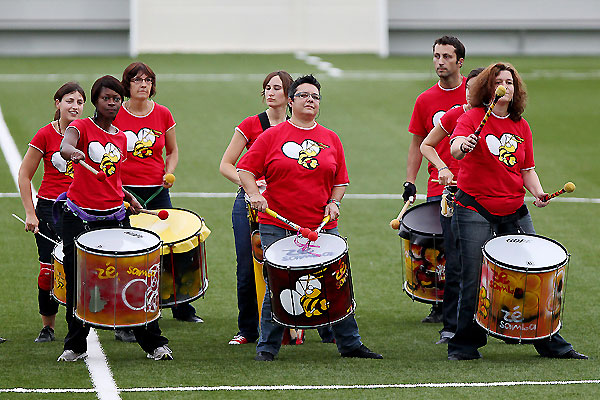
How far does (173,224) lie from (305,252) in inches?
59.5

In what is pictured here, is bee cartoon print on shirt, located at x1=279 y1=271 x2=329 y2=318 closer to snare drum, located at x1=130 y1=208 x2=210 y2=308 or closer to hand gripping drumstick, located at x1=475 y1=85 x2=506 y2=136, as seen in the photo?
snare drum, located at x1=130 y1=208 x2=210 y2=308

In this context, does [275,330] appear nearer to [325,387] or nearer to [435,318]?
[325,387]

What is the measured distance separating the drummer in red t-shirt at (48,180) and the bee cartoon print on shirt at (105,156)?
0.57 meters

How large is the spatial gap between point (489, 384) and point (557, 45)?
24030mm

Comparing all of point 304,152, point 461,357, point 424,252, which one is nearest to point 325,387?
point 461,357

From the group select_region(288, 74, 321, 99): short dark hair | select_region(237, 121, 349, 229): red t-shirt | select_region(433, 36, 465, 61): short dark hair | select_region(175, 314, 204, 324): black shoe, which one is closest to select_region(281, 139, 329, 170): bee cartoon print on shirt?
select_region(237, 121, 349, 229): red t-shirt

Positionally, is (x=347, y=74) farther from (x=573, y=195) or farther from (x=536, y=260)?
(x=536, y=260)

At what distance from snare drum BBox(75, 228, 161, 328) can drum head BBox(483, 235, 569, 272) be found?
220 cm

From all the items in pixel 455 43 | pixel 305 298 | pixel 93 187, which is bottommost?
pixel 305 298

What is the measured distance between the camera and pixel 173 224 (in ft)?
26.5

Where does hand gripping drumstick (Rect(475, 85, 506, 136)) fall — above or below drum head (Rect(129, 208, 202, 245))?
above

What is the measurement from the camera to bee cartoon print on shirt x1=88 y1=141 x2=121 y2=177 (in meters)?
7.04

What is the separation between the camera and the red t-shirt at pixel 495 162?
7.04 meters

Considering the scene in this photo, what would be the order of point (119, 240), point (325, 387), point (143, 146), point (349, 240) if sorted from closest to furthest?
point (325, 387) → point (119, 240) → point (143, 146) → point (349, 240)
